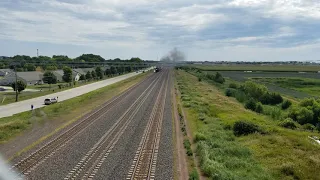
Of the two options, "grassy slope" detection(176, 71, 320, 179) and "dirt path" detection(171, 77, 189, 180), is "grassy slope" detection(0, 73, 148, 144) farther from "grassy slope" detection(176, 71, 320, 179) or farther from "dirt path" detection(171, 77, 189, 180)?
"grassy slope" detection(176, 71, 320, 179)

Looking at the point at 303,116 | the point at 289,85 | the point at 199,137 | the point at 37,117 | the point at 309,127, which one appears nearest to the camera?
the point at 199,137

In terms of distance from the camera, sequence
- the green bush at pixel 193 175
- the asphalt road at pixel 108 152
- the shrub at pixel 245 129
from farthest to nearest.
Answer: the shrub at pixel 245 129, the asphalt road at pixel 108 152, the green bush at pixel 193 175

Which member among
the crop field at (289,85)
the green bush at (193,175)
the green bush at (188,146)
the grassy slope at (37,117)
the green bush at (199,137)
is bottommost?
the crop field at (289,85)

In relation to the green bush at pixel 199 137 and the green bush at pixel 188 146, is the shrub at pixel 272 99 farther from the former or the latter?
the green bush at pixel 188 146

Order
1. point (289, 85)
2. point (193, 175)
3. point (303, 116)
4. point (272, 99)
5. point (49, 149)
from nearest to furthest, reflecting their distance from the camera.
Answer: point (193, 175) < point (49, 149) < point (303, 116) < point (272, 99) < point (289, 85)

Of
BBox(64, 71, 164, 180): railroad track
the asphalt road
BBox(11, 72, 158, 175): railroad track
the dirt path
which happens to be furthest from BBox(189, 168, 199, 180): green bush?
BBox(11, 72, 158, 175): railroad track

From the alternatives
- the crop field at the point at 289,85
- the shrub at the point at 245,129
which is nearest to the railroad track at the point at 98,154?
the shrub at the point at 245,129

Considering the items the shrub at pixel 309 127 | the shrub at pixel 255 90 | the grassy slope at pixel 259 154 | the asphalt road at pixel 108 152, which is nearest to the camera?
the grassy slope at pixel 259 154

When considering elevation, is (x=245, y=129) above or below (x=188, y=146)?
above

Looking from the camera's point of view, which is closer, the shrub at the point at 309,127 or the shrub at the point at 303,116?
the shrub at the point at 309,127

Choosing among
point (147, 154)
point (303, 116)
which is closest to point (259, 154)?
point (147, 154)

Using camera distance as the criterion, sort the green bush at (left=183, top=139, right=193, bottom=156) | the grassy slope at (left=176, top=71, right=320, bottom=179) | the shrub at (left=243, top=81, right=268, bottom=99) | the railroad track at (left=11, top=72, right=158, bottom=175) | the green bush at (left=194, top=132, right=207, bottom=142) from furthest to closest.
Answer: the shrub at (left=243, top=81, right=268, bottom=99)
the green bush at (left=194, top=132, right=207, bottom=142)
the green bush at (left=183, top=139, right=193, bottom=156)
the railroad track at (left=11, top=72, right=158, bottom=175)
the grassy slope at (left=176, top=71, right=320, bottom=179)

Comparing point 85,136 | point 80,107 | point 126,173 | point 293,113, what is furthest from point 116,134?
point 293,113

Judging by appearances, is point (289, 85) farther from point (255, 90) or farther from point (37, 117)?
point (37, 117)
